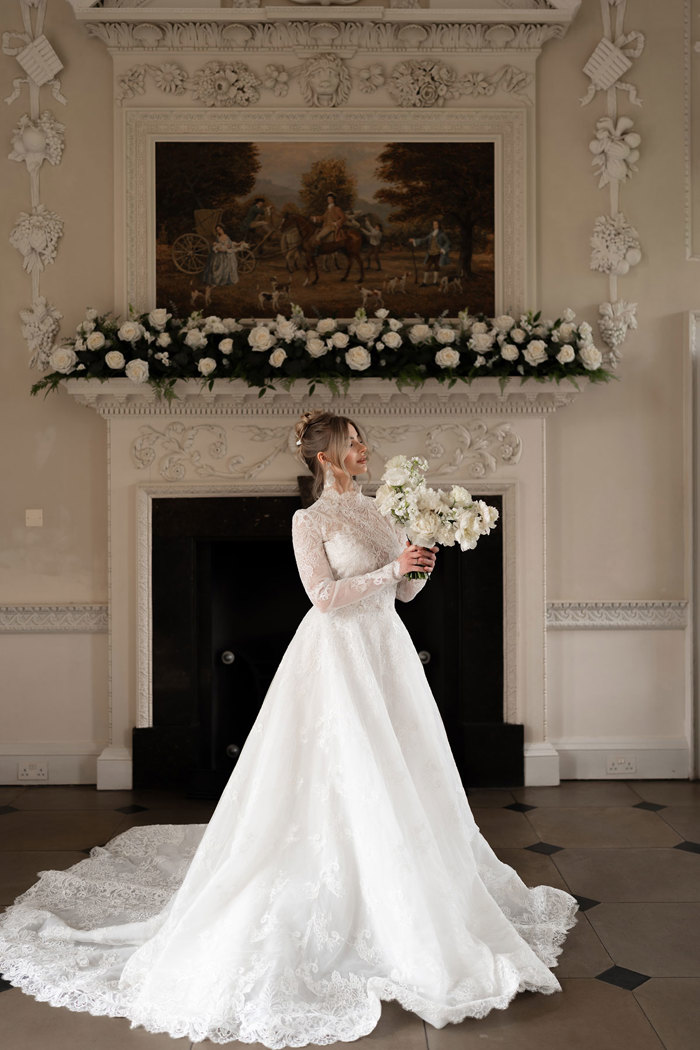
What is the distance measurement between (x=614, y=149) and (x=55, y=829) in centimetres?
486

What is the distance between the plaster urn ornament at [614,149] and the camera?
5684 millimetres

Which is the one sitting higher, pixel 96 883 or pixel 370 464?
pixel 370 464

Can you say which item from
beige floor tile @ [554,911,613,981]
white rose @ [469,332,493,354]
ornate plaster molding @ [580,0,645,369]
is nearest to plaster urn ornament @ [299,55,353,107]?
ornate plaster molding @ [580,0,645,369]

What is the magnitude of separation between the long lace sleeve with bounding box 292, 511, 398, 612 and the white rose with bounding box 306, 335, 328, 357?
7.06ft

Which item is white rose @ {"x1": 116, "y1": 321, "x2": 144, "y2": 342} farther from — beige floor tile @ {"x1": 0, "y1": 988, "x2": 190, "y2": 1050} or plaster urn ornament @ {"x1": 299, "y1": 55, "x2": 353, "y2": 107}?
beige floor tile @ {"x1": 0, "y1": 988, "x2": 190, "y2": 1050}

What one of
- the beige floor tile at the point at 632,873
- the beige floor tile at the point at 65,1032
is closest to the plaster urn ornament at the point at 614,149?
the beige floor tile at the point at 632,873

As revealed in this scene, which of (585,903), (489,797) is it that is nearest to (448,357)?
(489,797)

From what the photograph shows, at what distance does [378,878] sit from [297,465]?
3028 mm

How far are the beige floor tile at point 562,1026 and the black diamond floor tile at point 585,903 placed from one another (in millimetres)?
699

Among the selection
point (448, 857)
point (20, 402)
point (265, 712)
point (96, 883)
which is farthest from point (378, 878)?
point (20, 402)

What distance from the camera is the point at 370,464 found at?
18.6 feet

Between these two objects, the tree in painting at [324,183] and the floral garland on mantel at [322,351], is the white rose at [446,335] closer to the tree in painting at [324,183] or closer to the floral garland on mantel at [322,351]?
the floral garland on mantel at [322,351]

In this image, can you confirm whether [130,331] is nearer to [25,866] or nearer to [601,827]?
[25,866]

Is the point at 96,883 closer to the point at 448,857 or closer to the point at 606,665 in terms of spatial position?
the point at 448,857
